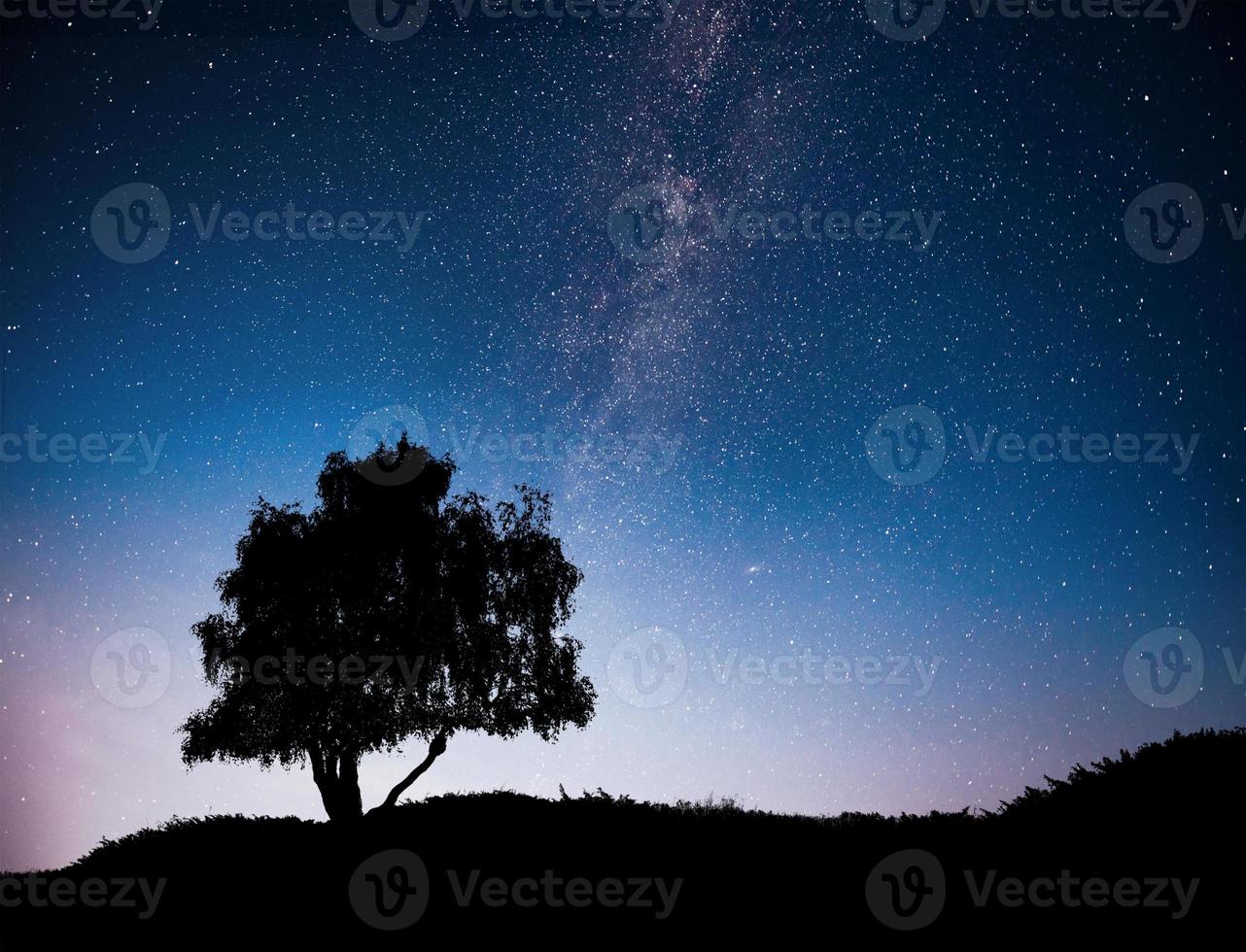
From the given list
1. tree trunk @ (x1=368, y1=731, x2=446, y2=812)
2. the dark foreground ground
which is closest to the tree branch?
tree trunk @ (x1=368, y1=731, x2=446, y2=812)

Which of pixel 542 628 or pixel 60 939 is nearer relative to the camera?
pixel 60 939

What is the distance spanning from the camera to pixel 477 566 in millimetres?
22234

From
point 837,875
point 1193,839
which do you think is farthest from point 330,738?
point 1193,839

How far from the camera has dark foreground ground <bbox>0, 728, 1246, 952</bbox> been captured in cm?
881

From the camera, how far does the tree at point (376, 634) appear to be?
813 inches

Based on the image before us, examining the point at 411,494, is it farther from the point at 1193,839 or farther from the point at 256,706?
the point at 1193,839

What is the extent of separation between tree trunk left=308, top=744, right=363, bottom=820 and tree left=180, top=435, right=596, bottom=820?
1.5 inches

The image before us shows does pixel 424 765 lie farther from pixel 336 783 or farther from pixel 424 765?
pixel 336 783

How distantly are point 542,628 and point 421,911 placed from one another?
1143 centimetres

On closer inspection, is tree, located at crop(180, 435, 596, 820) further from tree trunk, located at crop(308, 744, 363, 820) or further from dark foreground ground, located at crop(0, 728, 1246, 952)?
dark foreground ground, located at crop(0, 728, 1246, 952)

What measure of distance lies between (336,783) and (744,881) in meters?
15.0

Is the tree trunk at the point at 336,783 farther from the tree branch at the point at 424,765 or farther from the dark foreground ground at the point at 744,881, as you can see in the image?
the dark foreground ground at the point at 744,881

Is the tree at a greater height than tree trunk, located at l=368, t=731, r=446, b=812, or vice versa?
the tree

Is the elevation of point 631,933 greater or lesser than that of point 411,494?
lesser
